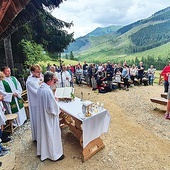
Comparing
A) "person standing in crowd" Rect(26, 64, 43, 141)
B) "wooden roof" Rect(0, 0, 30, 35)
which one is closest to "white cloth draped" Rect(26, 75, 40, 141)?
"person standing in crowd" Rect(26, 64, 43, 141)

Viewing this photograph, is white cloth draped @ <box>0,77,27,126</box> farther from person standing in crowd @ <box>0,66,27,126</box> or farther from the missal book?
the missal book

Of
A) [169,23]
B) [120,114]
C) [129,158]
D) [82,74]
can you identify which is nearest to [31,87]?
[129,158]

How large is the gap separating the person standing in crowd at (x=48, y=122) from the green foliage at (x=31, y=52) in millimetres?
5826

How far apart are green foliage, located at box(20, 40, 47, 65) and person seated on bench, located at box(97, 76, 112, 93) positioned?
376 cm

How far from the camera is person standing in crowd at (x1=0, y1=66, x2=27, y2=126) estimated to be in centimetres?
452

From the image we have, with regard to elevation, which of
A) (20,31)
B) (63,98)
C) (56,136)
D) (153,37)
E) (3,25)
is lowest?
(56,136)

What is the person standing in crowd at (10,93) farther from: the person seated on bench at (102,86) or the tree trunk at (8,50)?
the person seated on bench at (102,86)

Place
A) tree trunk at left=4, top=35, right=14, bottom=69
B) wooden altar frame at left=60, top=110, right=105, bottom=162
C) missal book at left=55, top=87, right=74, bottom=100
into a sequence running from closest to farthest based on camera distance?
wooden altar frame at left=60, top=110, right=105, bottom=162 → missal book at left=55, top=87, right=74, bottom=100 → tree trunk at left=4, top=35, right=14, bottom=69

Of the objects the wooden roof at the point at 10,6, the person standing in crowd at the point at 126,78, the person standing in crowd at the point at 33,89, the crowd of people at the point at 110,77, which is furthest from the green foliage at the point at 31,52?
the wooden roof at the point at 10,6

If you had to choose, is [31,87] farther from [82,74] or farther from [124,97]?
[82,74]

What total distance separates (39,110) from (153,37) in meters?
128

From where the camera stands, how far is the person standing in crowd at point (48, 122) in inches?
121

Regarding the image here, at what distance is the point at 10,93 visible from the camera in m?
4.58

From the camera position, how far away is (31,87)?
389cm
